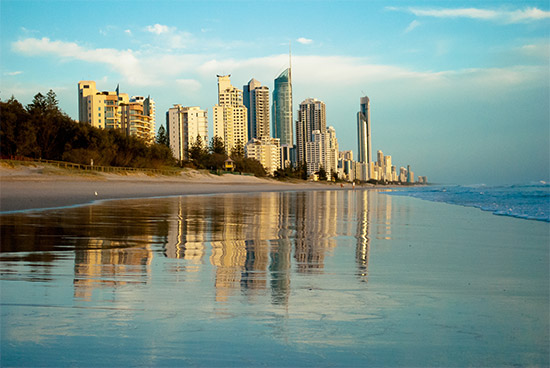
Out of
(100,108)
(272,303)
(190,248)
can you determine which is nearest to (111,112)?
(100,108)

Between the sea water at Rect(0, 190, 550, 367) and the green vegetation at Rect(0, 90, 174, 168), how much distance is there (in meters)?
48.8

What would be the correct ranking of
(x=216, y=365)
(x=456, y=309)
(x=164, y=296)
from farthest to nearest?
(x=164, y=296), (x=456, y=309), (x=216, y=365)

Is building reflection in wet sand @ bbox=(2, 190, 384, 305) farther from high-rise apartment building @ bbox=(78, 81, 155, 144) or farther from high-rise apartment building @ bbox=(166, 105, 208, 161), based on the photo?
high-rise apartment building @ bbox=(166, 105, 208, 161)

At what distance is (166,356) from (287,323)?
0.94 m

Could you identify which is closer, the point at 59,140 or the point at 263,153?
the point at 59,140

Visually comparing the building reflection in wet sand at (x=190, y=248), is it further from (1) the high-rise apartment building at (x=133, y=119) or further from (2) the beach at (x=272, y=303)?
(1) the high-rise apartment building at (x=133, y=119)

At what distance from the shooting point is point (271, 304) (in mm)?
3732

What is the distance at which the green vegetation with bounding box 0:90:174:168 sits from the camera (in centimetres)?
5084

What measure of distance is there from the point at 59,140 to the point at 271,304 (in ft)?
206

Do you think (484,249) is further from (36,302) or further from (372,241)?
(36,302)

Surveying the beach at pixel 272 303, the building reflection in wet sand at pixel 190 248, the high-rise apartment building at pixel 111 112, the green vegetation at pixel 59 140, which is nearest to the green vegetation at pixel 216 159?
the high-rise apartment building at pixel 111 112

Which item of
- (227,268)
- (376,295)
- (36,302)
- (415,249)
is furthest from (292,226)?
(36,302)

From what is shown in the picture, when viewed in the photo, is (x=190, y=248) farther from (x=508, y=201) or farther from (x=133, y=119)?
(x=133, y=119)

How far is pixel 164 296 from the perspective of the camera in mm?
3967
